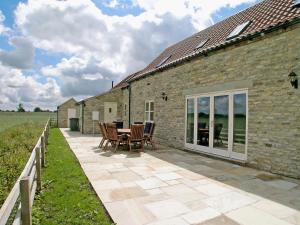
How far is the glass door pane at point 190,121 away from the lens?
359 inches

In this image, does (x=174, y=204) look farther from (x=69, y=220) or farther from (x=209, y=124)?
(x=209, y=124)

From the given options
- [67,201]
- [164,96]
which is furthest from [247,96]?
[67,201]

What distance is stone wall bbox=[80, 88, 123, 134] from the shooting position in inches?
692

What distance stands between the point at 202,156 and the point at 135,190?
4096mm

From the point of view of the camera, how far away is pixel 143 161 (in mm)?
7246

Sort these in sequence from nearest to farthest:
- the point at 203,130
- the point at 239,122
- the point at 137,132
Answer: the point at 239,122 → the point at 203,130 → the point at 137,132

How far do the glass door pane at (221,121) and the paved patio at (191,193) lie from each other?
0.86 metres

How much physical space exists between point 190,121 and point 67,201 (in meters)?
6.13

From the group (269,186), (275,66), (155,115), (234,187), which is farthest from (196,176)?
(155,115)

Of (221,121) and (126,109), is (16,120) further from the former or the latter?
(221,121)

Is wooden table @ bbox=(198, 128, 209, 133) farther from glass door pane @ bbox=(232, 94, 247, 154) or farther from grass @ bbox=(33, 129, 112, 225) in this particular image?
grass @ bbox=(33, 129, 112, 225)

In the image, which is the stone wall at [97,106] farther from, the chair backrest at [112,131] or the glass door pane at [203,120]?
the glass door pane at [203,120]

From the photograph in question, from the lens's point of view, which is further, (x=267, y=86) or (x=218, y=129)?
(x=218, y=129)

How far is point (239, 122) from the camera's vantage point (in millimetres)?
7039
